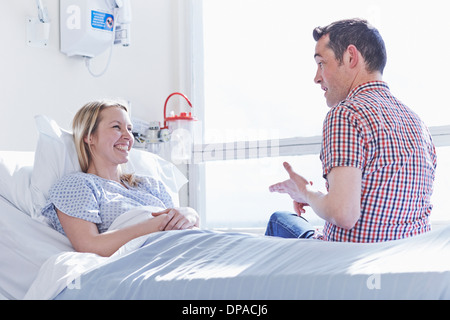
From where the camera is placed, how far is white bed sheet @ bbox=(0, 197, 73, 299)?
1.59 metres

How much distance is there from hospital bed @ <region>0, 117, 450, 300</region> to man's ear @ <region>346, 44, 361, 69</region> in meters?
0.50

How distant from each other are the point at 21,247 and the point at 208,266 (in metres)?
0.63

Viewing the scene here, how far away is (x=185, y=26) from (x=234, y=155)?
73 cm

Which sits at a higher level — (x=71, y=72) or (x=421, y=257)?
(x=71, y=72)

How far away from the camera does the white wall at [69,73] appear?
223 centimetres

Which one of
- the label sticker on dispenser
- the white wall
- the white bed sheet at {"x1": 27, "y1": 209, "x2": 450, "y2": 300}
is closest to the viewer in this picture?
the white bed sheet at {"x1": 27, "y1": 209, "x2": 450, "y2": 300}

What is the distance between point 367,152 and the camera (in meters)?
1.43

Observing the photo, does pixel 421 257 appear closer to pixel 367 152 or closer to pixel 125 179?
pixel 367 152

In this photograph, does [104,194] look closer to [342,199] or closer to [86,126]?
[86,126]

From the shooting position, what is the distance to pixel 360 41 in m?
1.59

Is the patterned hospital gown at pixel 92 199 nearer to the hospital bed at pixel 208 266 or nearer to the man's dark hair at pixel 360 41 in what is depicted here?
the hospital bed at pixel 208 266

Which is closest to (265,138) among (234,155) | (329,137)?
(234,155)

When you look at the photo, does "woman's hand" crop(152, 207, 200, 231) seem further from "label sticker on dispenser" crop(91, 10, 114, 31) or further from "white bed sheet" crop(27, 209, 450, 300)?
"label sticker on dispenser" crop(91, 10, 114, 31)

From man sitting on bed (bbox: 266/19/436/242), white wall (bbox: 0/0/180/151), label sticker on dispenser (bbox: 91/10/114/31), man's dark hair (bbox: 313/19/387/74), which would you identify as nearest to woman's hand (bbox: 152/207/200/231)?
man sitting on bed (bbox: 266/19/436/242)
